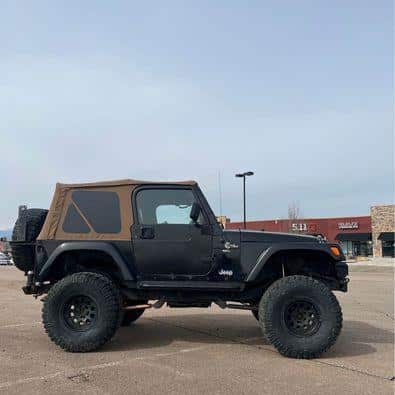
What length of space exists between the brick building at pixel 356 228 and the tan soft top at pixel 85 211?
1653 inches

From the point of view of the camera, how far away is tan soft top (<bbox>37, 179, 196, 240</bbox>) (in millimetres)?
6867

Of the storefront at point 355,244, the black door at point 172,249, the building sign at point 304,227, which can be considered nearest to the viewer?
the black door at point 172,249

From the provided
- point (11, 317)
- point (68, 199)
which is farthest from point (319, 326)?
point (11, 317)

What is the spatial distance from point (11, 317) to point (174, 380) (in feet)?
17.0

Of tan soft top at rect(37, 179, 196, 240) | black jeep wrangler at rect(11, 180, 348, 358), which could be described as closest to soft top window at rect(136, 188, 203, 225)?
black jeep wrangler at rect(11, 180, 348, 358)

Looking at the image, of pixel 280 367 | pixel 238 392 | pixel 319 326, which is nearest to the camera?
pixel 238 392

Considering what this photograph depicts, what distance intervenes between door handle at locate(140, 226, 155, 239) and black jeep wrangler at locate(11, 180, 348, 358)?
0.5 inches

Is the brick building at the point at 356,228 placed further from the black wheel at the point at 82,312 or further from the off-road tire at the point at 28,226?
the black wheel at the point at 82,312

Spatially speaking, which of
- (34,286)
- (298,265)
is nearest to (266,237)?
(298,265)

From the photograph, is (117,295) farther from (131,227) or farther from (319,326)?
(319,326)

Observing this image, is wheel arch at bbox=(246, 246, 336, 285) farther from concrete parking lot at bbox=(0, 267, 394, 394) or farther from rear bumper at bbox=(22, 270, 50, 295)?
rear bumper at bbox=(22, 270, 50, 295)

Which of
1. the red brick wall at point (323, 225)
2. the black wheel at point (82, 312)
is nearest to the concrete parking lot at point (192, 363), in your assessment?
the black wheel at point (82, 312)

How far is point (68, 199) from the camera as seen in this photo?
7.05 metres

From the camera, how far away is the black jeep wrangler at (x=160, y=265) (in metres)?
6.54
